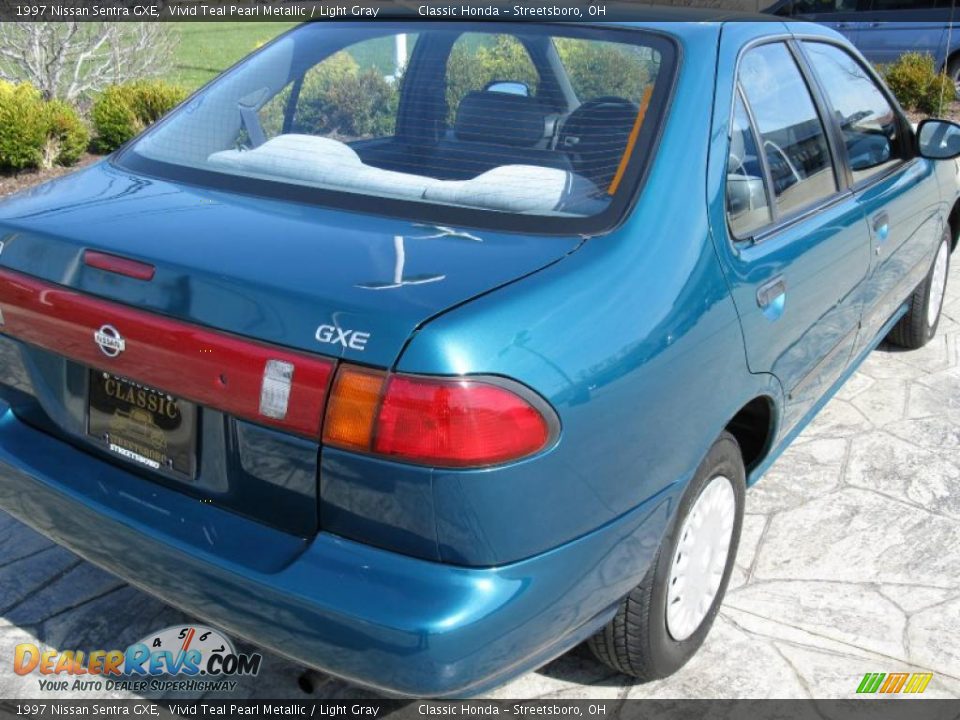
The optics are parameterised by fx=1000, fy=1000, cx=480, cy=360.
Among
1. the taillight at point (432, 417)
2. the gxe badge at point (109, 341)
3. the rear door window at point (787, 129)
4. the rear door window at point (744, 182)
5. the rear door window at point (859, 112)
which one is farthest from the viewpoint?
the rear door window at point (859, 112)

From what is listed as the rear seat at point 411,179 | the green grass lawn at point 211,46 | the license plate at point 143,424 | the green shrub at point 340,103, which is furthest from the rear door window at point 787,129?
the green grass lawn at point 211,46

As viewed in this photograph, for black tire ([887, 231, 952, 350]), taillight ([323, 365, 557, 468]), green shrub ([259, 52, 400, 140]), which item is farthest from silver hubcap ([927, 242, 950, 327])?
taillight ([323, 365, 557, 468])

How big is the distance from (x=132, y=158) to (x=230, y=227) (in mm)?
825

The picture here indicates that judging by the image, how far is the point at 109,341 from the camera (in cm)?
212

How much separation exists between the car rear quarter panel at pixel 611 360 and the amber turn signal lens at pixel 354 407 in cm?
7

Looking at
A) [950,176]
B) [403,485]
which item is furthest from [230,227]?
[950,176]

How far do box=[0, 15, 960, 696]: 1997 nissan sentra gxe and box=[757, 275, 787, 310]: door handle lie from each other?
16mm

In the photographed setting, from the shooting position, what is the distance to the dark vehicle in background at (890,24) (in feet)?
46.6

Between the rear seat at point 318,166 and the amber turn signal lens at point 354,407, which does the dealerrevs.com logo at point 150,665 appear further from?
the rear seat at point 318,166

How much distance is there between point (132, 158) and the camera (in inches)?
114

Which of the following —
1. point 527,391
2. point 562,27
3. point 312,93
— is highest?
point 562,27

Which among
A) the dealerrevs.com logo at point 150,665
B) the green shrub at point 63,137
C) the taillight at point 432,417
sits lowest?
the dealerrevs.com logo at point 150,665

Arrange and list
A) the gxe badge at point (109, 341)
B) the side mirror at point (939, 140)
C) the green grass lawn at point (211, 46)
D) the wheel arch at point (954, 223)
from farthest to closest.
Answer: the green grass lawn at point (211, 46)
the wheel arch at point (954, 223)
the side mirror at point (939, 140)
the gxe badge at point (109, 341)

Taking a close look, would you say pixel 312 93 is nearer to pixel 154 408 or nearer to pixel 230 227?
pixel 230 227
